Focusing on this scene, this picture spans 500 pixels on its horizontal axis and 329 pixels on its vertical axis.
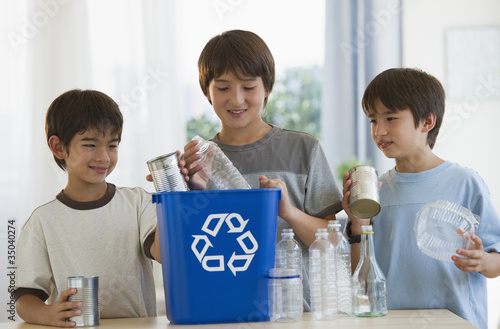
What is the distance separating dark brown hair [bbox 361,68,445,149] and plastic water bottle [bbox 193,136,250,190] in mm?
428

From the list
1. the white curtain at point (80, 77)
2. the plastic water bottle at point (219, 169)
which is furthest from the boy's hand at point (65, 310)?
the white curtain at point (80, 77)

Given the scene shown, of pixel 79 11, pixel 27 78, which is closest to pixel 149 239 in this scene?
pixel 27 78

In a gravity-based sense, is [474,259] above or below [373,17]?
below

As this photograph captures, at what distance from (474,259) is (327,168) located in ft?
1.41

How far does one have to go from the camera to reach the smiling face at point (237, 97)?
4.96ft

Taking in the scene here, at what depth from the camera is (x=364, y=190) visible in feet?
4.09

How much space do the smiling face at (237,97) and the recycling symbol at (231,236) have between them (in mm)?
428

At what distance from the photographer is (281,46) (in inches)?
153

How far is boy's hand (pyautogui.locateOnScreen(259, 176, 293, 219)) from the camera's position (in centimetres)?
130

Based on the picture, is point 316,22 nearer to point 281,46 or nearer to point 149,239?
point 281,46

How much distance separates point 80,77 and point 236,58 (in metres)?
1.76

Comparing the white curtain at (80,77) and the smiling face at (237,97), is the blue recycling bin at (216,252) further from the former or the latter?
the white curtain at (80,77)

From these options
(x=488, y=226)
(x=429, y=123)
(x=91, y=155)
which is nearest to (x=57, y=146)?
(x=91, y=155)

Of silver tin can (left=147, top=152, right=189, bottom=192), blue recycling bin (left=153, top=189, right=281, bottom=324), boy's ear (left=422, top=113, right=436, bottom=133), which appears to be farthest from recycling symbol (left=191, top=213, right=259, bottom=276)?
boy's ear (left=422, top=113, right=436, bottom=133)
